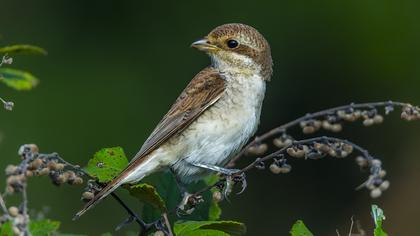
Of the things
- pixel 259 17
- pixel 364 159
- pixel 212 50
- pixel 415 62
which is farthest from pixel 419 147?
pixel 364 159

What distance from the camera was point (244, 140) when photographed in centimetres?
398

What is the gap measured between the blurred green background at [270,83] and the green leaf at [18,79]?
4.75m

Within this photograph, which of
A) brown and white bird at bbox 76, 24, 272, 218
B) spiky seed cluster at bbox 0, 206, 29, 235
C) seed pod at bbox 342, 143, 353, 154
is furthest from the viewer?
brown and white bird at bbox 76, 24, 272, 218

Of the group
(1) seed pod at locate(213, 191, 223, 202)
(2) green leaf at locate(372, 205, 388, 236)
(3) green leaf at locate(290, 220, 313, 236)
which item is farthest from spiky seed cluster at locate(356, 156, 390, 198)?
(1) seed pod at locate(213, 191, 223, 202)

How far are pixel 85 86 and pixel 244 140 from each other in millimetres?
3867

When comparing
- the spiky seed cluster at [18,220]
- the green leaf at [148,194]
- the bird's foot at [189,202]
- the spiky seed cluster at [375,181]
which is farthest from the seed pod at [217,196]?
the spiky seed cluster at [18,220]

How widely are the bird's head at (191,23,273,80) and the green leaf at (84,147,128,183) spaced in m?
1.04

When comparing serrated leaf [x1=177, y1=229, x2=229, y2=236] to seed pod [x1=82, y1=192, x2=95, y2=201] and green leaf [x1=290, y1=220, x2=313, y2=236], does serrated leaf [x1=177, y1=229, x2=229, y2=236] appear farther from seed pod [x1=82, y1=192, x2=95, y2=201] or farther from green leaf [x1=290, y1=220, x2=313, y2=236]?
seed pod [x1=82, y1=192, x2=95, y2=201]

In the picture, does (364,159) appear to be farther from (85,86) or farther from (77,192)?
(85,86)

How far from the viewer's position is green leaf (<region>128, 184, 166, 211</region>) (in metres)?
2.78

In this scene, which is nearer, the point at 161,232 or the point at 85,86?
the point at 161,232

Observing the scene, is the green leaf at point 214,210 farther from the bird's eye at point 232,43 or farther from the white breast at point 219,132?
the bird's eye at point 232,43

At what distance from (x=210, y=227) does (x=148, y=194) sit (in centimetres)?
26

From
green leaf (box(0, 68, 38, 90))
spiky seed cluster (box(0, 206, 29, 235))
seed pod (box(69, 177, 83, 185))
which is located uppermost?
green leaf (box(0, 68, 38, 90))
